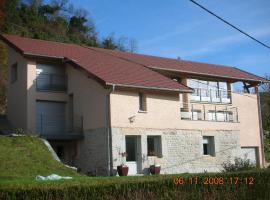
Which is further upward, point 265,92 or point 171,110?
point 265,92

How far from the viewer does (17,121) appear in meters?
28.9

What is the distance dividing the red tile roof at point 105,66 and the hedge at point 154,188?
35.1 feet

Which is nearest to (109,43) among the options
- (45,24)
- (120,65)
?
(45,24)

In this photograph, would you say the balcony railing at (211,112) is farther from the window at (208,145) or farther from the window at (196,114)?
the window at (208,145)

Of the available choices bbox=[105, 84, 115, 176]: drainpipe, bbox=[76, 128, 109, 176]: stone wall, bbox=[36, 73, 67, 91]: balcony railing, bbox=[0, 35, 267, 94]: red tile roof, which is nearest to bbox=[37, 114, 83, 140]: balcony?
bbox=[76, 128, 109, 176]: stone wall

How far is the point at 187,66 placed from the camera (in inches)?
1366

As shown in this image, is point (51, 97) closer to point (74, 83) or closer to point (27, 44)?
point (74, 83)

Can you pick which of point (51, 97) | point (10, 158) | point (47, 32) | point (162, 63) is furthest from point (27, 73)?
point (47, 32)

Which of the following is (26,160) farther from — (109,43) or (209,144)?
(109,43)

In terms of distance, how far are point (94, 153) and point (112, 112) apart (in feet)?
8.29

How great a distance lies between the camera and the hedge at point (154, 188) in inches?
435

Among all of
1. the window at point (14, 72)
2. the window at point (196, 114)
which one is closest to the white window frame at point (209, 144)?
the window at point (196, 114)

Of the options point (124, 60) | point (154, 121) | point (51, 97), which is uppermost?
point (124, 60)

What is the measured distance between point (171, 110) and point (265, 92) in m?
29.2
